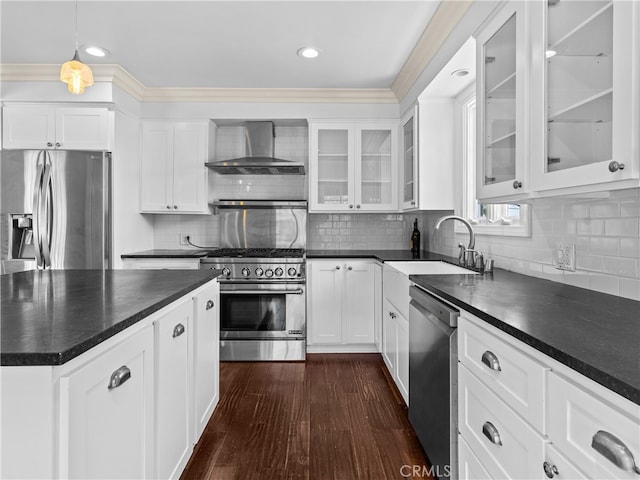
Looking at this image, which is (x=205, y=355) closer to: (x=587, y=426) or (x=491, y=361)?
(x=491, y=361)

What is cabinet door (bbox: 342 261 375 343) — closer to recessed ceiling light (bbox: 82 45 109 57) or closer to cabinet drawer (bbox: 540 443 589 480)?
cabinet drawer (bbox: 540 443 589 480)

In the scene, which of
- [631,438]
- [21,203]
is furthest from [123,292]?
[21,203]

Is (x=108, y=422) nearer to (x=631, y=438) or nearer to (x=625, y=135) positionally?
(x=631, y=438)

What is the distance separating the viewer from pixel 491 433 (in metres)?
1.24

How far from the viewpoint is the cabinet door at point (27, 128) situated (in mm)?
3260

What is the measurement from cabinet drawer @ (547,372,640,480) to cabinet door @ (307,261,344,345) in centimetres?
258

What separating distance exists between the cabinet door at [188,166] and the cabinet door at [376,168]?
1539 mm

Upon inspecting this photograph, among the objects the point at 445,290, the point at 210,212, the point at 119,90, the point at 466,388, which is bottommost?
the point at 466,388

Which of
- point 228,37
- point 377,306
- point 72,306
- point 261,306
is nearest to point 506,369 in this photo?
point 72,306

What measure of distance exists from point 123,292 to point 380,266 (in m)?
2.25

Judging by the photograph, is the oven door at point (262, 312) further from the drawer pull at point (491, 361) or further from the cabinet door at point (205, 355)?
the drawer pull at point (491, 361)

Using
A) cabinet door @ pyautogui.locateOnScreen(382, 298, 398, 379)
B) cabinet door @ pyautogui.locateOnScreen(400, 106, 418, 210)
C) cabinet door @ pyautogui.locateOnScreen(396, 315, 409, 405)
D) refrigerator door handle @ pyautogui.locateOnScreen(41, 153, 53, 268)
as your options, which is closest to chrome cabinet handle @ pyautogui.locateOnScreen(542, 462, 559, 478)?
cabinet door @ pyautogui.locateOnScreen(396, 315, 409, 405)

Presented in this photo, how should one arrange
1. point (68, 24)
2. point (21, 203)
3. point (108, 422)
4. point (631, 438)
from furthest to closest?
point (21, 203) < point (68, 24) < point (108, 422) < point (631, 438)

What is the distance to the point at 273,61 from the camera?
307 cm
